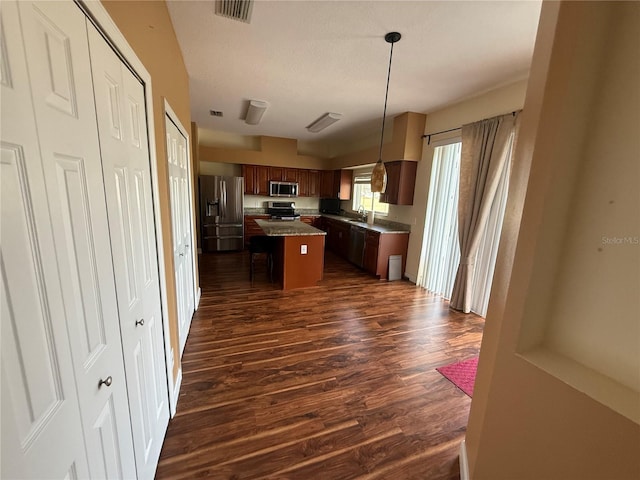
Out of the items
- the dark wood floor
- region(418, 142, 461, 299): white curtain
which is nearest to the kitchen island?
the dark wood floor

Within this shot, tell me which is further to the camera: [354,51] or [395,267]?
[395,267]

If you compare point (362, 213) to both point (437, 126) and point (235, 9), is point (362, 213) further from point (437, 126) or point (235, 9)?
point (235, 9)

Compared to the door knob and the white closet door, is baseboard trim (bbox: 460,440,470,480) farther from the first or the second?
the door knob

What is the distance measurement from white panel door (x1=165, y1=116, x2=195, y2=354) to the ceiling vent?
858 millimetres

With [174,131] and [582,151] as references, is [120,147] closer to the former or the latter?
[174,131]

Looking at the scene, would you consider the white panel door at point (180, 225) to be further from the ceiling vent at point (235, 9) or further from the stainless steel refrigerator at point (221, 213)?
the stainless steel refrigerator at point (221, 213)

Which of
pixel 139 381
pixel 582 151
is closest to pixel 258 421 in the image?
pixel 139 381

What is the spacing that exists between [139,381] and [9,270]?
953mm

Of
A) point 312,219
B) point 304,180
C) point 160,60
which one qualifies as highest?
point 160,60

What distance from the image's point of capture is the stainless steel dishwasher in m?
4.94

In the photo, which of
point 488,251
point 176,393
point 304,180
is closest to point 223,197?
point 304,180

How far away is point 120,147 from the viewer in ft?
3.33

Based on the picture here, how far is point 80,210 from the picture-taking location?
74 cm

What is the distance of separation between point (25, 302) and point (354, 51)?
2741mm
